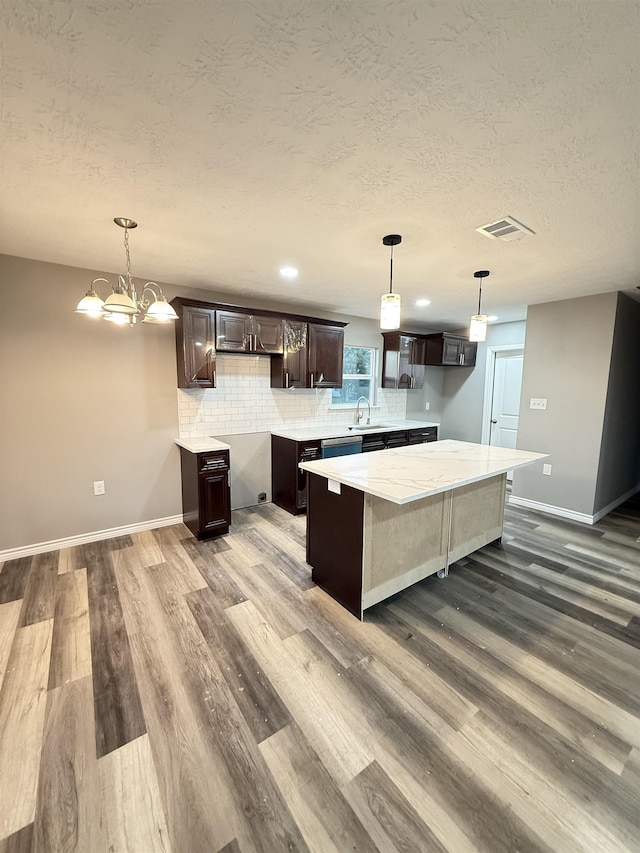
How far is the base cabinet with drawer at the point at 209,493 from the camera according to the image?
3.17 meters

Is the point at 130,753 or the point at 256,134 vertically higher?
the point at 256,134

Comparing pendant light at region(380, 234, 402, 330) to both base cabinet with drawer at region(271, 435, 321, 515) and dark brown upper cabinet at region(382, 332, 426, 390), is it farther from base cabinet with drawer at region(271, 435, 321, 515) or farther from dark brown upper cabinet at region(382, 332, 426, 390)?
dark brown upper cabinet at region(382, 332, 426, 390)

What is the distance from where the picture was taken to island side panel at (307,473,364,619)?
84.8 inches

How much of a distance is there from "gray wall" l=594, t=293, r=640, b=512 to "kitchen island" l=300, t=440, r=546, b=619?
1.71 meters

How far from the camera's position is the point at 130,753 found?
1393mm

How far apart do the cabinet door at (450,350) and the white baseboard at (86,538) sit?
4.42m

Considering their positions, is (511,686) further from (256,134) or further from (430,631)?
(256,134)

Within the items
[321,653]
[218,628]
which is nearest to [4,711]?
[218,628]

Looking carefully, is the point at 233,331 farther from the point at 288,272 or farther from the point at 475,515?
the point at 475,515

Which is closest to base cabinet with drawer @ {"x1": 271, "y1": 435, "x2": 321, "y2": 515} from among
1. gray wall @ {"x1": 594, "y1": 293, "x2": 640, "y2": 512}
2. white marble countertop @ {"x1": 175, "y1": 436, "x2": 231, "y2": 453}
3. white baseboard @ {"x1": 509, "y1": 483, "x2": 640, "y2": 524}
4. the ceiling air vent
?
white marble countertop @ {"x1": 175, "y1": 436, "x2": 231, "y2": 453}

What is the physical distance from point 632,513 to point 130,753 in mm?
5252

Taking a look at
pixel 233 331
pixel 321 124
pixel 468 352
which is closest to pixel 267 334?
pixel 233 331

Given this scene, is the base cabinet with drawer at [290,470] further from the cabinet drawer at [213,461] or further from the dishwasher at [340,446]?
the cabinet drawer at [213,461]

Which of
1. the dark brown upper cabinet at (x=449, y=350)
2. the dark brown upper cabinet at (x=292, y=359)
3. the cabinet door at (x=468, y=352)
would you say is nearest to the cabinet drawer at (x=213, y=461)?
the dark brown upper cabinet at (x=292, y=359)
